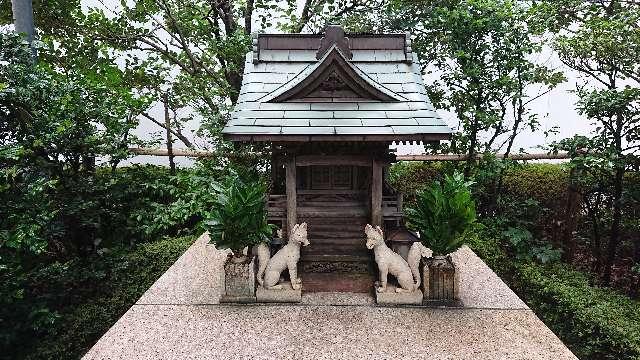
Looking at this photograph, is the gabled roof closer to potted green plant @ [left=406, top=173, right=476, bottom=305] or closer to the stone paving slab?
potted green plant @ [left=406, top=173, right=476, bottom=305]

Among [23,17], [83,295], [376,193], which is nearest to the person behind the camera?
[376,193]

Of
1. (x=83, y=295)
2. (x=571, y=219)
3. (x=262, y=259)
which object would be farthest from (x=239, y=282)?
(x=571, y=219)

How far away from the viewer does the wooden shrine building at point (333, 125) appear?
4.59 m

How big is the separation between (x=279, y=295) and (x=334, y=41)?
320 cm

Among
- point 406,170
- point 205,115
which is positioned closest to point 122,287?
point 205,115

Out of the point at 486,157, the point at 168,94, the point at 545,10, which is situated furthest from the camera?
the point at 168,94

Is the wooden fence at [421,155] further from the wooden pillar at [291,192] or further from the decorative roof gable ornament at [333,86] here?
the decorative roof gable ornament at [333,86]

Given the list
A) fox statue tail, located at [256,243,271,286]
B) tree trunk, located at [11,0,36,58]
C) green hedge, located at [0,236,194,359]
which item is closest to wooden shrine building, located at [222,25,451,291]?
fox statue tail, located at [256,243,271,286]

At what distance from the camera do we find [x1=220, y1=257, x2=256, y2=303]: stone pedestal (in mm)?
4926

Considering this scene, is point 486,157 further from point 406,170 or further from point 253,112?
point 253,112

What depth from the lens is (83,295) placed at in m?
6.19

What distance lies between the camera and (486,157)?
7.82m

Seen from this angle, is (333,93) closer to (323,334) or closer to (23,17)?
(323,334)

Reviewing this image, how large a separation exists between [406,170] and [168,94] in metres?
5.17
